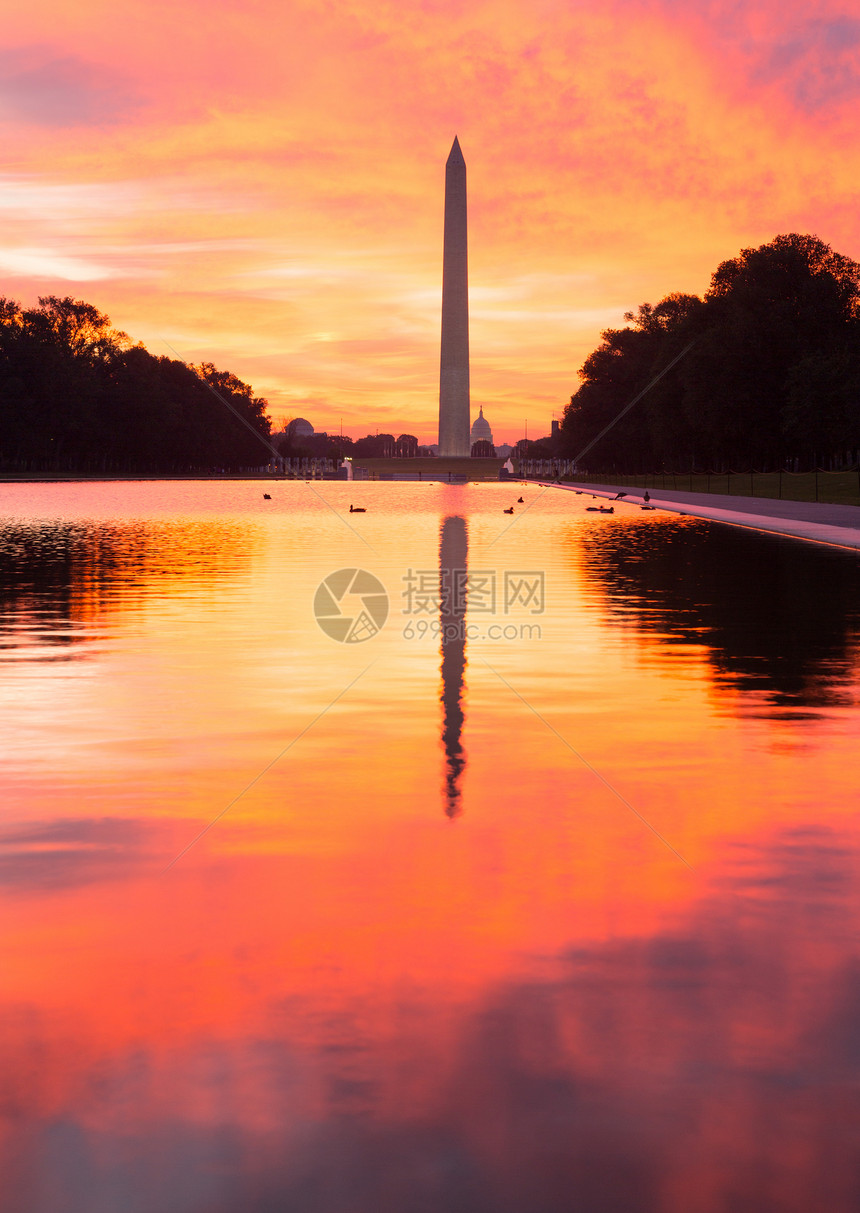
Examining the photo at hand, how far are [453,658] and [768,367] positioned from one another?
95424mm

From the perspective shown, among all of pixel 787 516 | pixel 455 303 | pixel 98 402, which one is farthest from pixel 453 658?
pixel 98 402

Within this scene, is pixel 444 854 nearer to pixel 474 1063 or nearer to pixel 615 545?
pixel 474 1063

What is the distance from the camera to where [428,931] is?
6.28 metres

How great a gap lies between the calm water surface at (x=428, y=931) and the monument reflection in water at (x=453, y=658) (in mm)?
64

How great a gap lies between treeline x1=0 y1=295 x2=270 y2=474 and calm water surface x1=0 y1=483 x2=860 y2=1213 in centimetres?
11980

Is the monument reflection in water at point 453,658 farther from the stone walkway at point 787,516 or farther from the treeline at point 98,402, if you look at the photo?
the treeline at point 98,402

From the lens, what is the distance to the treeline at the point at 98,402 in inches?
5153

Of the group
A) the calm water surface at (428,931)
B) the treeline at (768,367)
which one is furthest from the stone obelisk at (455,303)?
the calm water surface at (428,931)

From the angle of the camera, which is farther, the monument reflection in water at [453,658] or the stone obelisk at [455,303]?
the stone obelisk at [455,303]

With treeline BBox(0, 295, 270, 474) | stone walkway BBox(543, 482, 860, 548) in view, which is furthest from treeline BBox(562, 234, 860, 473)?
treeline BBox(0, 295, 270, 474)

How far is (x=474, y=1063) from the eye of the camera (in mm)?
4816

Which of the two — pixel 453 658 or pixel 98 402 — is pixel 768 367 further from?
pixel 453 658

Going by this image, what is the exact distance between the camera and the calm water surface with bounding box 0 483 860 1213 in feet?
13.7

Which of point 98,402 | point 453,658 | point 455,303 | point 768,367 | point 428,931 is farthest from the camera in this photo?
point 98,402
